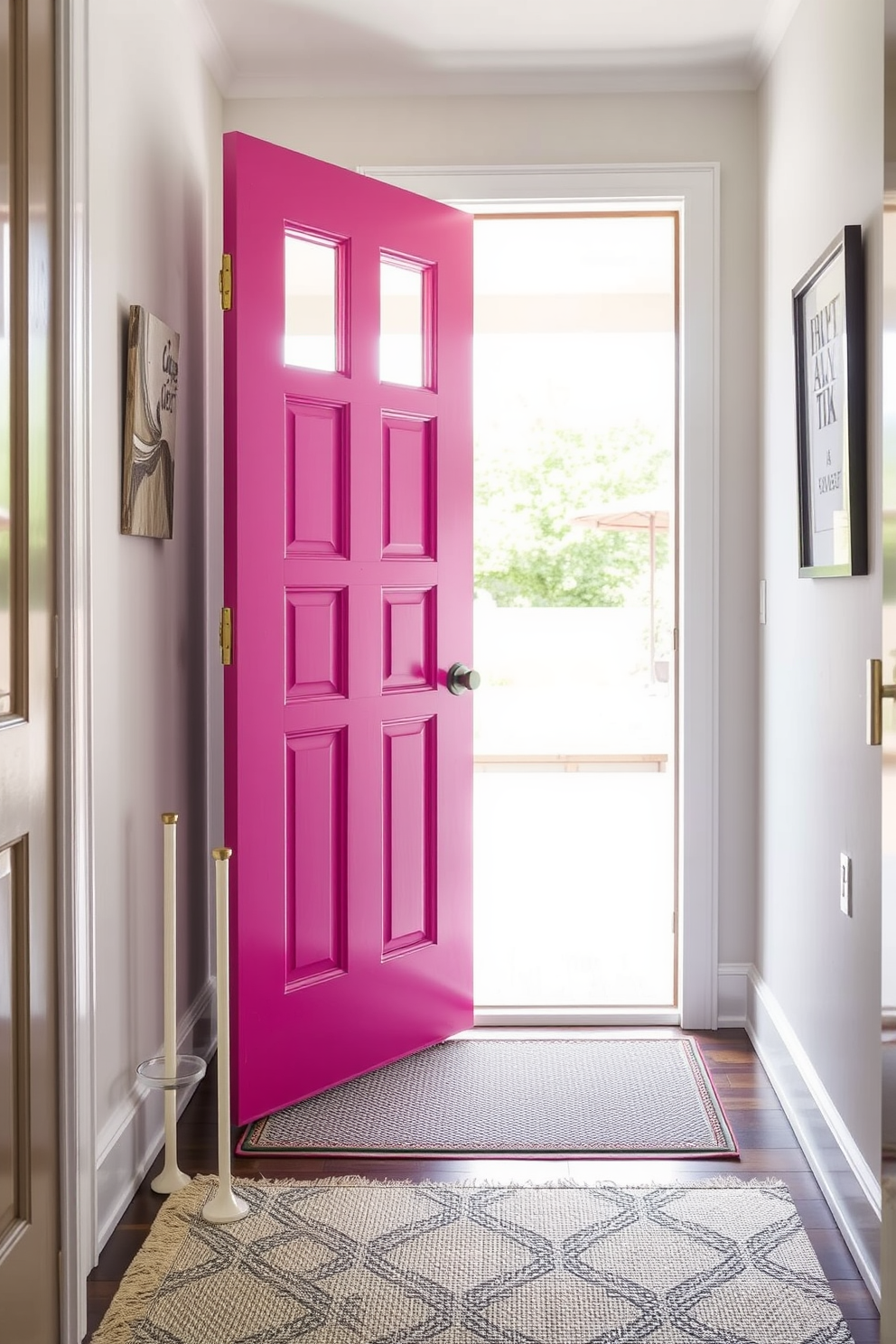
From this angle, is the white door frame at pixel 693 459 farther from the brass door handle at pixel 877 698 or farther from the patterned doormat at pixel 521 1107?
the brass door handle at pixel 877 698

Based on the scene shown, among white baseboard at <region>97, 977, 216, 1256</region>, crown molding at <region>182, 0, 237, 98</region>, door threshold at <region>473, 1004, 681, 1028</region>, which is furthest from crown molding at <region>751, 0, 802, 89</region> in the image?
white baseboard at <region>97, 977, 216, 1256</region>

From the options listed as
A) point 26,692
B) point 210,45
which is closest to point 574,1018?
point 26,692

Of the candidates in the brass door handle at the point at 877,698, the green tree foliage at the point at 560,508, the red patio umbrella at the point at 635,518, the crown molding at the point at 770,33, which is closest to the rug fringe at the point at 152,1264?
the brass door handle at the point at 877,698

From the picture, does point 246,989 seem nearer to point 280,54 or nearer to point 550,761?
point 280,54

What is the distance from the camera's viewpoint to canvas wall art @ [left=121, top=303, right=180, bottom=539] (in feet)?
7.58

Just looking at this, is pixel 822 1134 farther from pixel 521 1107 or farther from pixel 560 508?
pixel 560 508

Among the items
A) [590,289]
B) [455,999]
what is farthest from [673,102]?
[590,289]

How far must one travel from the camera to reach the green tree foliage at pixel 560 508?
10.2m

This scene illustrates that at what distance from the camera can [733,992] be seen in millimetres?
3223

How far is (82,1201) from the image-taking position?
1909 millimetres

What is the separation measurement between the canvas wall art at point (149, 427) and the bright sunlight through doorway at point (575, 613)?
1.22 meters

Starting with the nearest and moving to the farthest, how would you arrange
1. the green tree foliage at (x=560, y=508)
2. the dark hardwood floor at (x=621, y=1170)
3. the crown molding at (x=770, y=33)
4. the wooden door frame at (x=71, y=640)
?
the wooden door frame at (x=71, y=640)
the dark hardwood floor at (x=621, y=1170)
the crown molding at (x=770, y=33)
the green tree foliage at (x=560, y=508)

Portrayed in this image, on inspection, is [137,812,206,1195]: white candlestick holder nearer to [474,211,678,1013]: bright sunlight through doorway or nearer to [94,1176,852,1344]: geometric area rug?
[94,1176,852,1344]: geometric area rug

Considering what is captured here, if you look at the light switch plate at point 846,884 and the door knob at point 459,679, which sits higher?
the door knob at point 459,679
